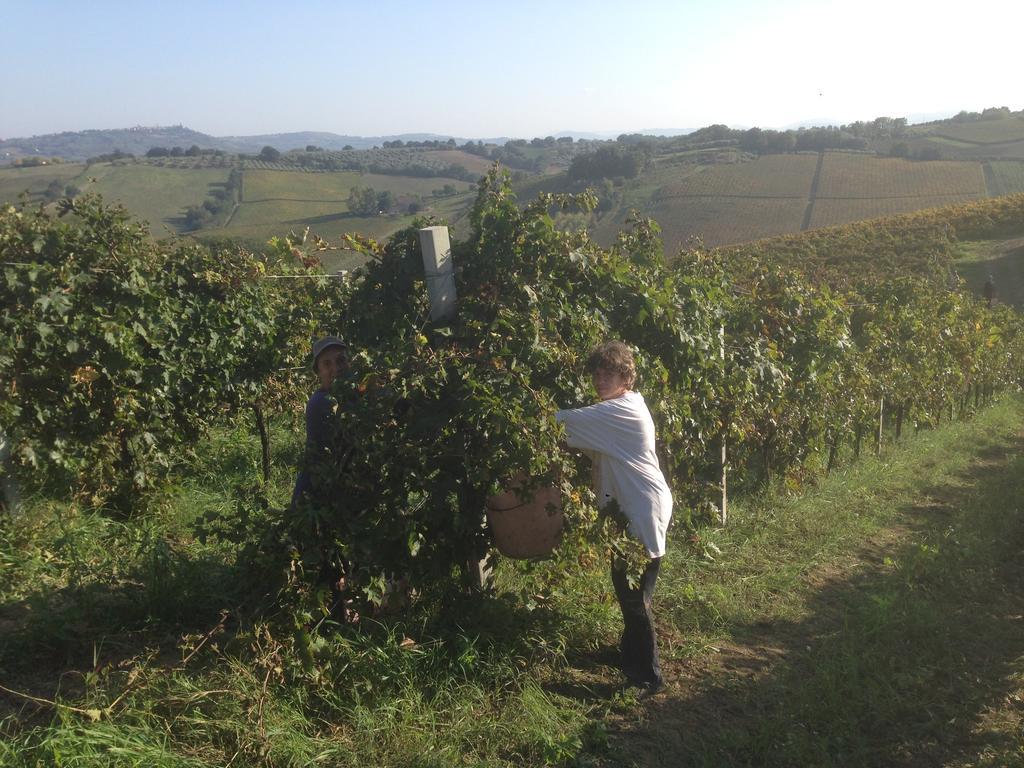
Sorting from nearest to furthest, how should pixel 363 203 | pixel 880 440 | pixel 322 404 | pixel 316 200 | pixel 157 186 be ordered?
pixel 322 404 < pixel 880 440 < pixel 363 203 < pixel 316 200 < pixel 157 186

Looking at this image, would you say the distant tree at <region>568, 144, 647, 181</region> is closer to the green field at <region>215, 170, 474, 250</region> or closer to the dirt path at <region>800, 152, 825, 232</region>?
the green field at <region>215, 170, 474, 250</region>

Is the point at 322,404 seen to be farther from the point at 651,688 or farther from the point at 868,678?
the point at 868,678

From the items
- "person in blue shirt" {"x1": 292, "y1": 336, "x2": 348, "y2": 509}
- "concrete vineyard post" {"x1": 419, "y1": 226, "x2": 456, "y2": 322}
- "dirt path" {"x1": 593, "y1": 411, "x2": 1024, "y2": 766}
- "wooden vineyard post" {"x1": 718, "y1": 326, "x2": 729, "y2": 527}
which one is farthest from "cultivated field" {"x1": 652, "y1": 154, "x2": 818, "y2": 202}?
"person in blue shirt" {"x1": 292, "y1": 336, "x2": 348, "y2": 509}

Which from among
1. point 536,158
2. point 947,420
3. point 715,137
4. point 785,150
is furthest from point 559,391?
point 715,137

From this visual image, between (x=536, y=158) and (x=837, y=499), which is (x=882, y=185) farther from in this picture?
(x=837, y=499)

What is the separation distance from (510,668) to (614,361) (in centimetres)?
143

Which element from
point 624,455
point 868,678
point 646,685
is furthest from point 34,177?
point 868,678

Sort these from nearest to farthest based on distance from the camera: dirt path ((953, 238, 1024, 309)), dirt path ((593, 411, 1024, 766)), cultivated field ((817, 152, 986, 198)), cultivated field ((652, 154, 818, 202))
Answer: dirt path ((593, 411, 1024, 766))
dirt path ((953, 238, 1024, 309))
cultivated field ((652, 154, 818, 202))
cultivated field ((817, 152, 986, 198))

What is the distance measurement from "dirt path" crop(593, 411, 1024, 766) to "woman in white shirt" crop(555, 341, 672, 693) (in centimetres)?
39

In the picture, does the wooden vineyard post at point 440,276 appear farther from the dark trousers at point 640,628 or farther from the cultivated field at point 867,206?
the cultivated field at point 867,206

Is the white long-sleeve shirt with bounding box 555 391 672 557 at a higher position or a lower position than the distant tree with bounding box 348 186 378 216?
lower

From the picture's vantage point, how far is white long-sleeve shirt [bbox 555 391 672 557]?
10.8 feet

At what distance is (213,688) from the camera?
2859mm

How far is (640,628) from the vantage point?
11.6 feet
